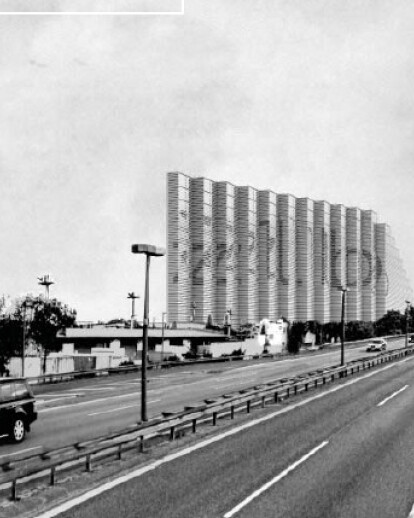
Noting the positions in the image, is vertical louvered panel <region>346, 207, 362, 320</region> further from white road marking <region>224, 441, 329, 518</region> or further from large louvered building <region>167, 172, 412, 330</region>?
white road marking <region>224, 441, 329, 518</region>

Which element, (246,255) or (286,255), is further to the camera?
(286,255)

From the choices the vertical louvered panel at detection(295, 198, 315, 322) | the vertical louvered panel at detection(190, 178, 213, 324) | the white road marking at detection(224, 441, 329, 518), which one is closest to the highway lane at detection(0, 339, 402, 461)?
the white road marking at detection(224, 441, 329, 518)

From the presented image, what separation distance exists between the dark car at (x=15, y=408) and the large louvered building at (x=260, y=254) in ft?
278

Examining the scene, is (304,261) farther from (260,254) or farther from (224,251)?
(224,251)

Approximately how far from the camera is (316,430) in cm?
2111

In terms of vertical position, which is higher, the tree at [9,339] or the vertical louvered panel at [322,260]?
the vertical louvered panel at [322,260]

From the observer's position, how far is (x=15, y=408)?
19.6m

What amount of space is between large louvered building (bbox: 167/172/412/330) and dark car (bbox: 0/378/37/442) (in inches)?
3338

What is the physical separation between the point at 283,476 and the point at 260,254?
104598 millimetres

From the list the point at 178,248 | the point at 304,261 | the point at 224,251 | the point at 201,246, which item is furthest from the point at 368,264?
the point at 178,248

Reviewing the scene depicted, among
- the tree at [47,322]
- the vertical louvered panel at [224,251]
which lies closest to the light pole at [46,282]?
the tree at [47,322]

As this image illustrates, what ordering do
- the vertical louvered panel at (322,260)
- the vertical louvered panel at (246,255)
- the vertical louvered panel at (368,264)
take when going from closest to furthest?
1. the vertical louvered panel at (246,255)
2. the vertical louvered panel at (322,260)
3. the vertical louvered panel at (368,264)

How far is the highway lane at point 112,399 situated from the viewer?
21.3 m

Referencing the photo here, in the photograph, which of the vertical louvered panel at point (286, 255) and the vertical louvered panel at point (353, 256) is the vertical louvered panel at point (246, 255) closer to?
the vertical louvered panel at point (286, 255)
